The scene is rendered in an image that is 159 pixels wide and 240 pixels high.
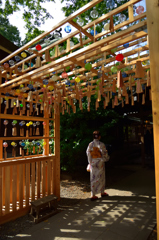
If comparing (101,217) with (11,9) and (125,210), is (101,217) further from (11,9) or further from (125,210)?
(11,9)

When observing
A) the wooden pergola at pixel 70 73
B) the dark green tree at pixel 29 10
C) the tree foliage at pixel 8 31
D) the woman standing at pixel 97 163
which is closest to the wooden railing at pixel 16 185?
the wooden pergola at pixel 70 73

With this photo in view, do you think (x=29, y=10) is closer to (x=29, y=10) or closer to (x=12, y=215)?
(x=29, y=10)

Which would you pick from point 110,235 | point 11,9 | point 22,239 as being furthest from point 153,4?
point 11,9

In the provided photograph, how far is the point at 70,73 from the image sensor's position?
261 cm

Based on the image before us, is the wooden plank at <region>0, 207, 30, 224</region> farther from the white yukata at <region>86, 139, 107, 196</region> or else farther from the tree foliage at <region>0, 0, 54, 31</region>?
the tree foliage at <region>0, 0, 54, 31</region>

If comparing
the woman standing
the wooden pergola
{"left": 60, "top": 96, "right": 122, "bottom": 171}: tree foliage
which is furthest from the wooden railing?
{"left": 60, "top": 96, "right": 122, "bottom": 171}: tree foliage

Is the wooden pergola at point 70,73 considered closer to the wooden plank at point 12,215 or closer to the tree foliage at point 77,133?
the wooden plank at point 12,215

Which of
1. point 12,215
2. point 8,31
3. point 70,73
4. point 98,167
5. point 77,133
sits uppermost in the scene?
point 8,31

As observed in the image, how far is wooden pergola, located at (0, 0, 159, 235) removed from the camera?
4.79 feet

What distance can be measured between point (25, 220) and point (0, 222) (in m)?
0.41

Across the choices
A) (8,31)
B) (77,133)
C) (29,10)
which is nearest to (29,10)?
(29,10)

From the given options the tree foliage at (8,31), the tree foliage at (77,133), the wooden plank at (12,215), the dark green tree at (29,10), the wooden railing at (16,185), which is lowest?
the wooden plank at (12,215)

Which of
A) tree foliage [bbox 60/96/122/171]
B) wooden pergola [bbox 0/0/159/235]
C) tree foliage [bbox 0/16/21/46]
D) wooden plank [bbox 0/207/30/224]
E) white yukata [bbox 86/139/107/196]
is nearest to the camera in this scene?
wooden pergola [bbox 0/0/159/235]

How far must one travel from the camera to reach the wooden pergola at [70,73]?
1.46 m
